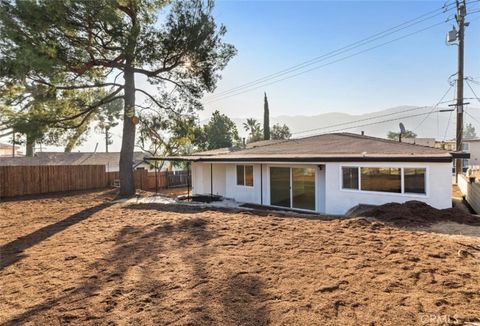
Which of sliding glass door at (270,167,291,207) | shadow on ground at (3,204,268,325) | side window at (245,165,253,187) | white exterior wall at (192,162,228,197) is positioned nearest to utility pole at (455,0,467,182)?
sliding glass door at (270,167,291,207)

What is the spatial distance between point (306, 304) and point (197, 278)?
1661 millimetres

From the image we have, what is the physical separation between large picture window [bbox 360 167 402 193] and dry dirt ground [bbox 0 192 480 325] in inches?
119

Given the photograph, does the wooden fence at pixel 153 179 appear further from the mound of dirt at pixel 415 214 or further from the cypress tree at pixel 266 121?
the mound of dirt at pixel 415 214

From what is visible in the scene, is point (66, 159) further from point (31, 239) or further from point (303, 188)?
point (303, 188)

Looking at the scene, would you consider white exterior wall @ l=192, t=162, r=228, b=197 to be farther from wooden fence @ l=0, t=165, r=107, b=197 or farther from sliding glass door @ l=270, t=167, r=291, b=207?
wooden fence @ l=0, t=165, r=107, b=197

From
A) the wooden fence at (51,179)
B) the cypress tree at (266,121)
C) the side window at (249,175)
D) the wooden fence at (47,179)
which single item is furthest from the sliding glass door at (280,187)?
the cypress tree at (266,121)

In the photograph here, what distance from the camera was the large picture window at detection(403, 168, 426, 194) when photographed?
924 cm

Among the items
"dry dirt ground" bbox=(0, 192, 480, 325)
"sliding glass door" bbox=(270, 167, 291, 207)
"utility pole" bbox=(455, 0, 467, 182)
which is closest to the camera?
"dry dirt ground" bbox=(0, 192, 480, 325)

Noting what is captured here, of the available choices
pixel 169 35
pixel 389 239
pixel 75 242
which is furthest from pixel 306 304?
pixel 169 35

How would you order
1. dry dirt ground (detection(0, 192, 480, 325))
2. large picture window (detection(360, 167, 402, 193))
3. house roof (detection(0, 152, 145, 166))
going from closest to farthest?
dry dirt ground (detection(0, 192, 480, 325)), large picture window (detection(360, 167, 402, 193)), house roof (detection(0, 152, 145, 166))

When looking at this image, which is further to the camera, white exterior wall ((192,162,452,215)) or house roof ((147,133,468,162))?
house roof ((147,133,468,162))

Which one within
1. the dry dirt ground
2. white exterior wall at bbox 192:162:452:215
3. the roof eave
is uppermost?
the roof eave

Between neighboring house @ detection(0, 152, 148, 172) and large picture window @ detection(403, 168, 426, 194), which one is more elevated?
neighboring house @ detection(0, 152, 148, 172)

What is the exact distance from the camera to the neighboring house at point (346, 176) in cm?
906
